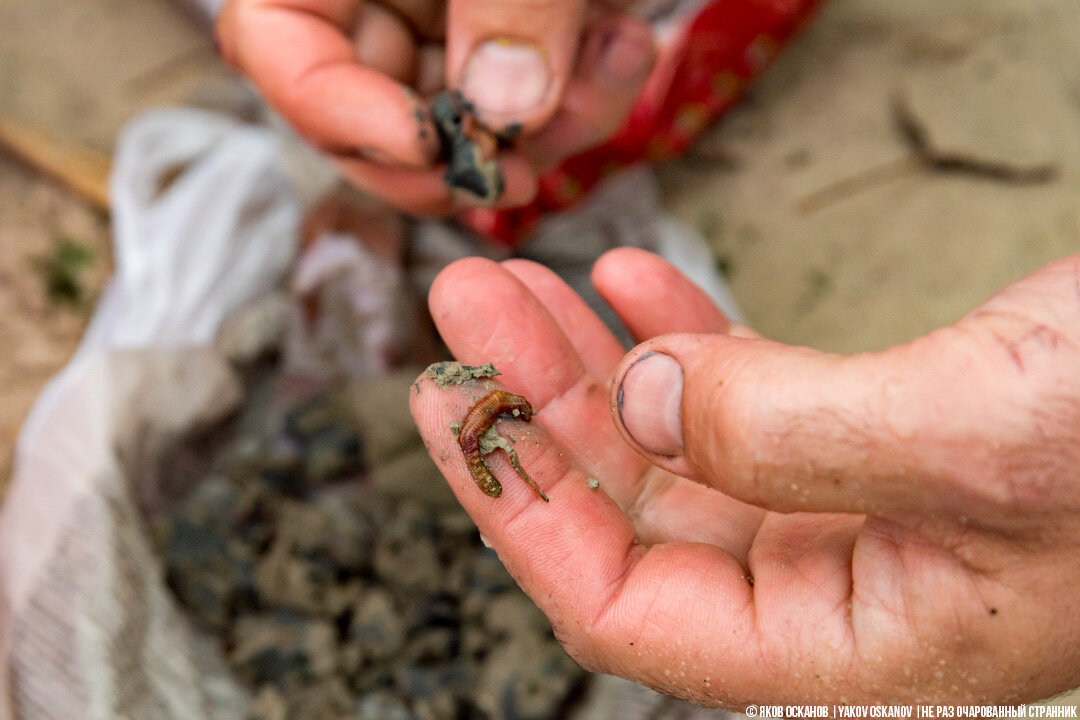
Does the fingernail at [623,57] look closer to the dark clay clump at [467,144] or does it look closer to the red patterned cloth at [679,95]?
the dark clay clump at [467,144]

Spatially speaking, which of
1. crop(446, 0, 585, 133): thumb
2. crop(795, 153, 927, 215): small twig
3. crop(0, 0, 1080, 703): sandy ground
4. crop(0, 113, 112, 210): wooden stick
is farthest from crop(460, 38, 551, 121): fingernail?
crop(0, 113, 112, 210): wooden stick

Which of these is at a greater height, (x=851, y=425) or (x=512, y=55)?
(x=512, y=55)

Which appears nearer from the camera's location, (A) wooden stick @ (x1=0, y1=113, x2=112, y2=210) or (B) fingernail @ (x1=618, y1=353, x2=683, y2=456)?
(B) fingernail @ (x1=618, y1=353, x2=683, y2=456)

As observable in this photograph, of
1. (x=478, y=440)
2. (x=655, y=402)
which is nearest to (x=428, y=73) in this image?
(x=478, y=440)

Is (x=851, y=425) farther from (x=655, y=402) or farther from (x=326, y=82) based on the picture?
(x=326, y=82)

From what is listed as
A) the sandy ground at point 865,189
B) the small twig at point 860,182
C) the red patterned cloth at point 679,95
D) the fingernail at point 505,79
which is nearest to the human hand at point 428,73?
the fingernail at point 505,79

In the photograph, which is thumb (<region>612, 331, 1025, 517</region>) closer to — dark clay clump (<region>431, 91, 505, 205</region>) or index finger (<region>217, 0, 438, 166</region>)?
dark clay clump (<region>431, 91, 505, 205</region>)

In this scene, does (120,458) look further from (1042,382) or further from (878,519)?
(1042,382)
